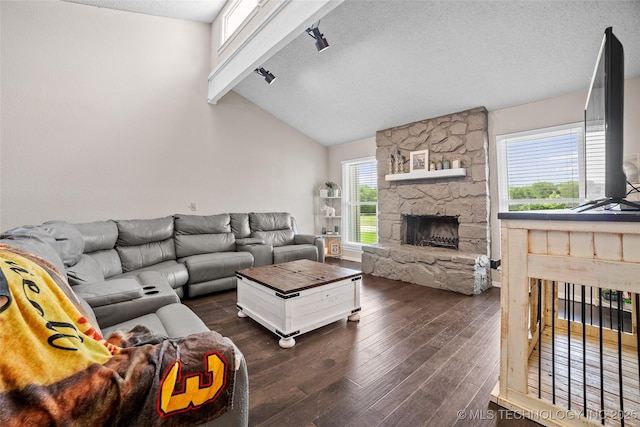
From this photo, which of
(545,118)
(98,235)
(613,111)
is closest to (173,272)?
(98,235)

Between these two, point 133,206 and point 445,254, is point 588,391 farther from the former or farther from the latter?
point 133,206

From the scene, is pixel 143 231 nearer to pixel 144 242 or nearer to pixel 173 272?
pixel 144 242

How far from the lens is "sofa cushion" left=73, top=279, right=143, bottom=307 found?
4.87 ft

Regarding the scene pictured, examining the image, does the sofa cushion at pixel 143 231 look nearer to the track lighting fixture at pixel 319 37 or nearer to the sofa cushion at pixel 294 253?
the sofa cushion at pixel 294 253

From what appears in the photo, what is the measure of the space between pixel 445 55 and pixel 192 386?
349cm

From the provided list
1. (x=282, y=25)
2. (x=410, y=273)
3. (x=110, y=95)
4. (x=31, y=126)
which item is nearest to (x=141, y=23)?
(x=110, y=95)

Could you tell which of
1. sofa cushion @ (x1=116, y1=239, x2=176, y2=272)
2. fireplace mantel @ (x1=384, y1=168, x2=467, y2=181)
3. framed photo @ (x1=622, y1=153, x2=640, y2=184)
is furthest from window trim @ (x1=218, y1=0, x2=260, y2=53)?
framed photo @ (x1=622, y1=153, x2=640, y2=184)

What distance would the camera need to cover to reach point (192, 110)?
4.06m

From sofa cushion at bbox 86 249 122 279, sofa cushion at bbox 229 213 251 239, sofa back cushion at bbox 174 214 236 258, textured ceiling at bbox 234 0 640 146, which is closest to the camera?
textured ceiling at bbox 234 0 640 146

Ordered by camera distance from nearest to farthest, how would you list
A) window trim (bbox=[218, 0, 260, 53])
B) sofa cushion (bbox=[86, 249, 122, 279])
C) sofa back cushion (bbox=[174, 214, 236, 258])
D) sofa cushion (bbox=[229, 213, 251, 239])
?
1. sofa cushion (bbox=[86, 249, 122, 279])
2. window trim (bbox=[218, 0, 260, 53])
3. sofa back cushion (bbox=[174, 214, 236, 258])
4. sofa cushion (bbox=[229, 213, 251, 239])

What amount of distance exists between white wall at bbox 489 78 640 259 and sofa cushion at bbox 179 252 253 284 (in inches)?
132

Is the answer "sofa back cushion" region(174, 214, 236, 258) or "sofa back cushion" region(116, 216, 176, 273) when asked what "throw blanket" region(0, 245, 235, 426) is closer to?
"sofa back cushion" region(116, 216, 176, 273)

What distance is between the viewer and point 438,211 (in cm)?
395

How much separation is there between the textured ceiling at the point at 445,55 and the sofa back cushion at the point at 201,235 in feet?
7.50
